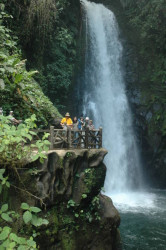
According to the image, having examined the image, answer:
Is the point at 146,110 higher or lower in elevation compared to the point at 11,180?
higher

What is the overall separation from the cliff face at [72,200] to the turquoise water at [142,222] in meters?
1.83

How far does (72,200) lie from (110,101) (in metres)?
14.6

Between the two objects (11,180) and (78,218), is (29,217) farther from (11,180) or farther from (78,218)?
(78,218)

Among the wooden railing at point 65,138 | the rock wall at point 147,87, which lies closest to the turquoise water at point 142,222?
the rock wall at point 147,87

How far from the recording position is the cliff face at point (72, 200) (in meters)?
6.73

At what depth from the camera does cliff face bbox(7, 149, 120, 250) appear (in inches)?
265

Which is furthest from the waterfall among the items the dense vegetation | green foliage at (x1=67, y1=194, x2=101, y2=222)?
green foliage at (x1=67, y1=194, x2=101, y2=222)

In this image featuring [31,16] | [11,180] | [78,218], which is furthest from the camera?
[31,16]

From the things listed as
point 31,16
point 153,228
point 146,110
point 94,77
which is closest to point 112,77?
point 94,77

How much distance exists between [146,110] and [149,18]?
806cm

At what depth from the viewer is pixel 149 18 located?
21438 millimetres

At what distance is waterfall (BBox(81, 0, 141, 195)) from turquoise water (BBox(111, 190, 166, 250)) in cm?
269

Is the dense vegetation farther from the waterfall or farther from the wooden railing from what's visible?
the wooden railing

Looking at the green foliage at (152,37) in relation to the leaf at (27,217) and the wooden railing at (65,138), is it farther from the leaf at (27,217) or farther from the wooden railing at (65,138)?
the leaf at (27,217)
